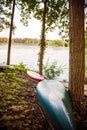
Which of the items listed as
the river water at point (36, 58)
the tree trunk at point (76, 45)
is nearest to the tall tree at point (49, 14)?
the river water at point (36, 58)

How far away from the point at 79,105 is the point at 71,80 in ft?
2.31

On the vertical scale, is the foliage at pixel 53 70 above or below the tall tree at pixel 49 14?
below

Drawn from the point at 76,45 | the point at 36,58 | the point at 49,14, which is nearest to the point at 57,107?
the point at 76,45

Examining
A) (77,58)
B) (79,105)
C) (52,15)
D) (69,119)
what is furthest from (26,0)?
(69,119)

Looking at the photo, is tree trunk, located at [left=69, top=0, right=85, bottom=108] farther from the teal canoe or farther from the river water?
the river water

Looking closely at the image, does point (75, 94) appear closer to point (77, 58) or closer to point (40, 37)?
point (77, 58)

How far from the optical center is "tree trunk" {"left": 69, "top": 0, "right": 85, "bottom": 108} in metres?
4.34

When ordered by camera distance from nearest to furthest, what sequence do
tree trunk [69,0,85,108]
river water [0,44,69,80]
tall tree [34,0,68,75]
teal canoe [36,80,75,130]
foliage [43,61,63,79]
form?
teal canoe [36,80,75,130], tree trunk [69,0,85,108], tall tree [34,0,68,75], foliage [43,61,63,79], river water [0,44,69,80]

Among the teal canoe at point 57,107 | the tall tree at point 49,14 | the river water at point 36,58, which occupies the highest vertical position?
the tall tree at point 49,14

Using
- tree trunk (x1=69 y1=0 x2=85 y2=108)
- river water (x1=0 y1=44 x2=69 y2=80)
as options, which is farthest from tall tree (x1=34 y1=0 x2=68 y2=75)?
tree trunk (x1=69 y1=0 x2=85 y2=108)

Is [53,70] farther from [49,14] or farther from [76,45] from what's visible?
[76,45]

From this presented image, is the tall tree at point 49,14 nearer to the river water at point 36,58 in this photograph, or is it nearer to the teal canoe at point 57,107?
the river water at point 36,58

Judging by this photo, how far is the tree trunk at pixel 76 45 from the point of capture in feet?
14.2

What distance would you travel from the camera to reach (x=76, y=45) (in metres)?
4.33
